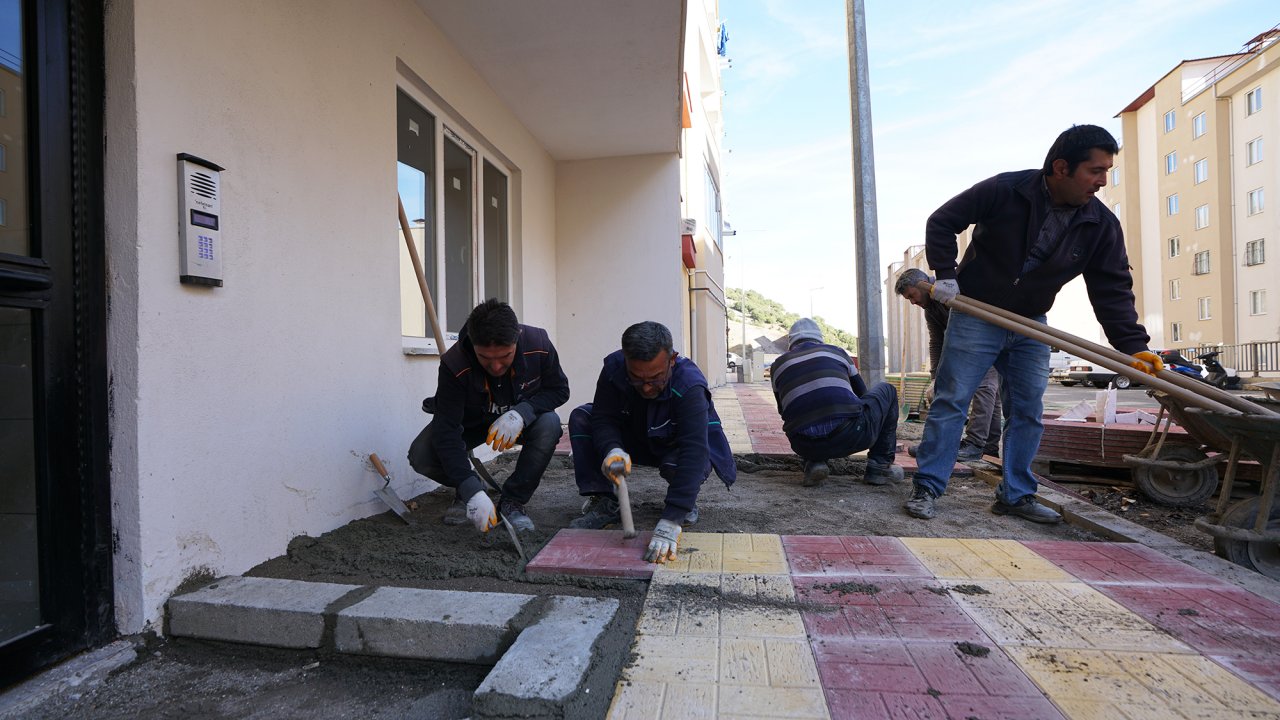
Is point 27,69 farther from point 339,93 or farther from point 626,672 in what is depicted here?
point 626,672

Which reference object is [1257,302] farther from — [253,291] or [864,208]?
[253,291]

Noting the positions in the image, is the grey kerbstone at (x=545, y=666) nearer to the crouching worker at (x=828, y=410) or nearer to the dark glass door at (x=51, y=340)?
the dark glass door at (x=51, y=340)

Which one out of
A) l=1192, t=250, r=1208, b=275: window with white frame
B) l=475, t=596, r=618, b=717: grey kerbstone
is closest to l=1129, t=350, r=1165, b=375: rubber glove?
l=475, t=596, r=618, b=717: grey kerbstone

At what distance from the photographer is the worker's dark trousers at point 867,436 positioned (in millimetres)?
3752

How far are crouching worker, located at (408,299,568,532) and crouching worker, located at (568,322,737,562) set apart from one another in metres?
0.21

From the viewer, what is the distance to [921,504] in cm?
316

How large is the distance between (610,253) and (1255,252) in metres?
29.1

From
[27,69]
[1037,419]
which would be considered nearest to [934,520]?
[1037,419]

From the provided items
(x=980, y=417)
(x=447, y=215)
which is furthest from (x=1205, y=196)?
(x=447, y=215)

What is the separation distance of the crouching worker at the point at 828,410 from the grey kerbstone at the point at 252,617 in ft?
8.44

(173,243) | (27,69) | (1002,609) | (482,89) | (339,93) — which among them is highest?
(482,89)

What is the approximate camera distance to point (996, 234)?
309 centimetres

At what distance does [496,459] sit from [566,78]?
3018 mm

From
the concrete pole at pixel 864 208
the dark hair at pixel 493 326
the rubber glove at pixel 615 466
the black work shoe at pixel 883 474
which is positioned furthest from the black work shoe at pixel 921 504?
the concrete pole at pixel 864 208
